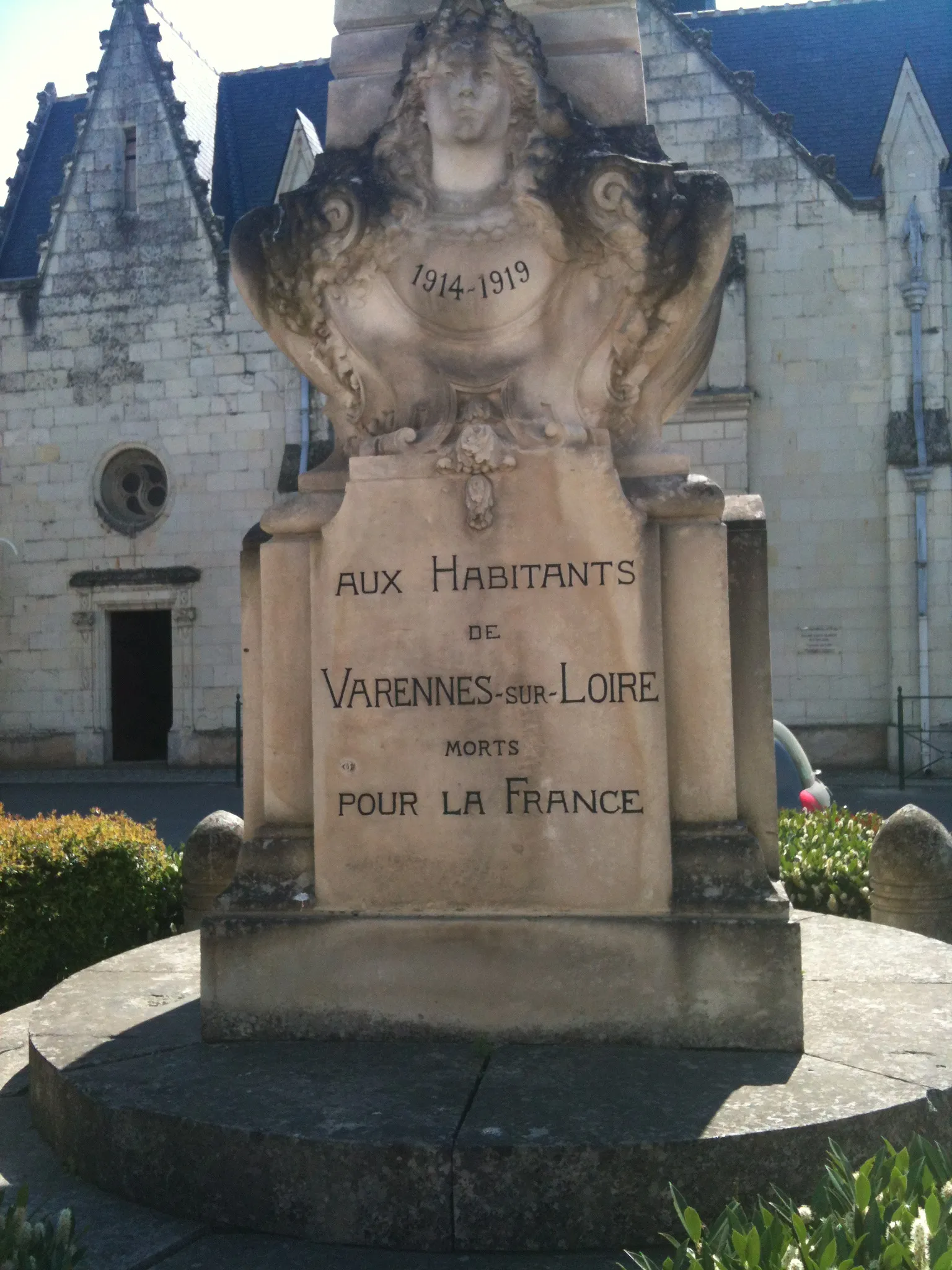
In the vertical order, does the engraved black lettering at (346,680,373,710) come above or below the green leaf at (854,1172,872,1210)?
Result: above

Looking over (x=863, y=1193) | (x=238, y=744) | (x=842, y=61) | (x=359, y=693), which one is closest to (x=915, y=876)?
(x=359, y=693)

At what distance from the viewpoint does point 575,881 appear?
4043 millimetres

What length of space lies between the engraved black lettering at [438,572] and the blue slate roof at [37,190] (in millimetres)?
23423

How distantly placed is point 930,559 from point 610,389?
17.1 m

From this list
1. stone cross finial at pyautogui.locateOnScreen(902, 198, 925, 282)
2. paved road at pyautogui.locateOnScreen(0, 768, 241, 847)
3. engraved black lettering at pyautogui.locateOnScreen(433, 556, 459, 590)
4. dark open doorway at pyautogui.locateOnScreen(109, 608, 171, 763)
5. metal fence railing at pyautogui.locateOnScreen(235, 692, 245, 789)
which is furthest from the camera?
dark open doorway at pyautogui.locateOnScreen(109, 608, 171, 763)

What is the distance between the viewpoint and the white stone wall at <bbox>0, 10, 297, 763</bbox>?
22.7m

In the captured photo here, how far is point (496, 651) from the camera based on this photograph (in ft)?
13.6

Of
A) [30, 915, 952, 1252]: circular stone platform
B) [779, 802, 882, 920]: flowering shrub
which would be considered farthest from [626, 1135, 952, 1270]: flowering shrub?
[779, 802, 882, 920]: flowering shrub

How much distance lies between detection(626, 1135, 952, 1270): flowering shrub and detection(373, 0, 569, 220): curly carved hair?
3.01 m

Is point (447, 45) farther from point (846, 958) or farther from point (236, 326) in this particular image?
point (236, 326)

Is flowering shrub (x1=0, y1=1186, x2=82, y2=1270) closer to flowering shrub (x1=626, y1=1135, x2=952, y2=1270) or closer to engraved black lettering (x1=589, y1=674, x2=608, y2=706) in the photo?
flowering shrub (x1=626, y1=1135, x2=952, y2=1270)

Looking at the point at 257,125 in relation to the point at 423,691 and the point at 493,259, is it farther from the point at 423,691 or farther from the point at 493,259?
the point at 423,691

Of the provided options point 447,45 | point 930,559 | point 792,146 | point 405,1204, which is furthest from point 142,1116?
point 792,146

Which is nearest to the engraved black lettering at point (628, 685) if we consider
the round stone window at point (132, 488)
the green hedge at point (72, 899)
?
the green hedge at point (72, 899)
